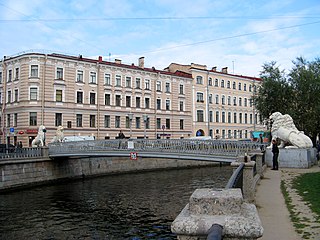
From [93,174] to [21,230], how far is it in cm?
1584

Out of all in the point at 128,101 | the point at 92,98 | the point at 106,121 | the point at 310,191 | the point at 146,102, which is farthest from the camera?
the point at 146,102

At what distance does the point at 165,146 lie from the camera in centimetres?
1905

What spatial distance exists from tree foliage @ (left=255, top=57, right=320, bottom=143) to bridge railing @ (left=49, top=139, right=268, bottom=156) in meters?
11.8

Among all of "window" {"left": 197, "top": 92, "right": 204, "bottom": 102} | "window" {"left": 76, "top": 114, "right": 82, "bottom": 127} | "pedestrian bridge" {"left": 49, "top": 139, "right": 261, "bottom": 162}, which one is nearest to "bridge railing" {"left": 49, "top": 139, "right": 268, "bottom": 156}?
"pedestrian bridge" {"left": 49, "top": 139, "right": 261, "bottom": 162}

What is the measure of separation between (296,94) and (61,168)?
63.3 ft

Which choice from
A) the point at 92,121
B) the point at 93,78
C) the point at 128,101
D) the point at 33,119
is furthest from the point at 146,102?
the point at 33,119

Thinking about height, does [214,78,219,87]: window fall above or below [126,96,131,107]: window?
above

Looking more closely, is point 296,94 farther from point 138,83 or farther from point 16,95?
point 16,95

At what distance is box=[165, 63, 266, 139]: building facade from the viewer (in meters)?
46.4

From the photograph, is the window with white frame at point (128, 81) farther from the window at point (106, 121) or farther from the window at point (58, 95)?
the window at point (58, 95)

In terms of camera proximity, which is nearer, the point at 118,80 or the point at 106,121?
the point at 106,121

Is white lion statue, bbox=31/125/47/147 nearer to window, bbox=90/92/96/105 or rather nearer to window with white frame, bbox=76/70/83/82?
window with white frame, bbox=76/70/83/82

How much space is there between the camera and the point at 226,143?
53.4 ft

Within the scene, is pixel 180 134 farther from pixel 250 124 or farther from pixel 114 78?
pixel 250 124
